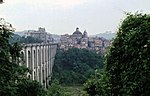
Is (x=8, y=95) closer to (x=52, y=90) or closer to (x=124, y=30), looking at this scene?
(x=124, y=30)

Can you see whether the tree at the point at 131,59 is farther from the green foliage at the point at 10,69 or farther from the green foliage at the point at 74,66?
the green foliage at the point at 74,66

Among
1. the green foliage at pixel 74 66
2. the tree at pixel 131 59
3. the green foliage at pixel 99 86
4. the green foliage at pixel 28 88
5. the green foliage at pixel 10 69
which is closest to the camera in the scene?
the tree at pixel 131 59

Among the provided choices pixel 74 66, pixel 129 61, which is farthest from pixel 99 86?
pixel 74 66

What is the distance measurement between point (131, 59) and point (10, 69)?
3983 mm

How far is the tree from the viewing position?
21.3ft

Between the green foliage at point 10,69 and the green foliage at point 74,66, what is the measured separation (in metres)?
37.8

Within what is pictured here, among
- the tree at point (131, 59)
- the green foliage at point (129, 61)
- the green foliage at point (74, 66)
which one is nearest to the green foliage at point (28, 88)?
the green foliage at point (129, 61)

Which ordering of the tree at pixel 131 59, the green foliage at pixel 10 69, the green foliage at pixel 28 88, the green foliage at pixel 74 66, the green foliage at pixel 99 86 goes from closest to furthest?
the tree at pixel 131 59 < the green foliage at pixel 99 86 < the green foliage at pixel 10 69 < the green foliage at pixel 28 88 < the green foliage at pixel 74 66

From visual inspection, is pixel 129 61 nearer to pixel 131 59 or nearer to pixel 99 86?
pixel 131 59

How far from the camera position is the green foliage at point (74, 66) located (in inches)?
1955

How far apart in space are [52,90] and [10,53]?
705 inches

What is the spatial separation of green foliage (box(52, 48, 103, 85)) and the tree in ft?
134

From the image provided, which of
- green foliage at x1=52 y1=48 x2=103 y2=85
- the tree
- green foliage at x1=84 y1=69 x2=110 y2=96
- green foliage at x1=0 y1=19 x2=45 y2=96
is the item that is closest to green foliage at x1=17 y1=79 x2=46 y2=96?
green foliage at x1=0 y1=19 x2=45 y2=96

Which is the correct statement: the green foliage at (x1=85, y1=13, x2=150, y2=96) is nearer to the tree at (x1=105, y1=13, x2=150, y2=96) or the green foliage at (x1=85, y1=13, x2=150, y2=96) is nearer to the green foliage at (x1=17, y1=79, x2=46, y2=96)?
the tree at (x1=105, y1=13, x2=150, y2=96)
